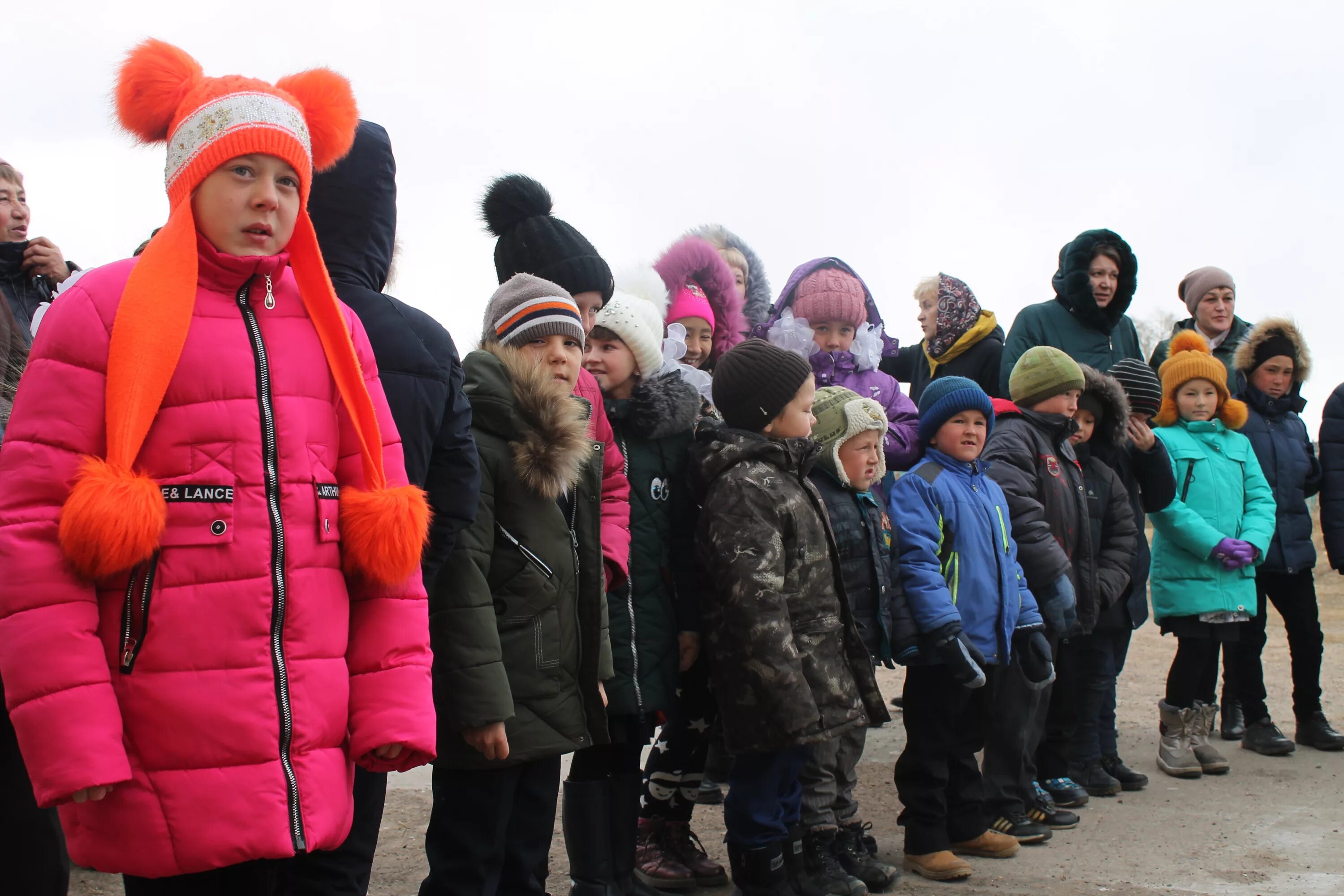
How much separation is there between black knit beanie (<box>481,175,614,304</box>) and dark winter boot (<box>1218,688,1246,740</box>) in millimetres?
5185

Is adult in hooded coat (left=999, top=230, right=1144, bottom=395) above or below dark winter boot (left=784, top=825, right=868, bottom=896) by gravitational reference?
above

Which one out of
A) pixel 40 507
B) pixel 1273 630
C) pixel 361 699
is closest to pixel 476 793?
pixel 361 699

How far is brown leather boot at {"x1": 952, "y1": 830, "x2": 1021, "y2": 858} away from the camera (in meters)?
5.02

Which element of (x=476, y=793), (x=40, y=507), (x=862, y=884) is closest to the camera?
(x=40, y=507)

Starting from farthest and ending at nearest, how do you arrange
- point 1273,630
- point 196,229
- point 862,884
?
1. point 1273,630
2. point 862,884
3. point 196,229

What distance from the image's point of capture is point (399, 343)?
3.03 meters

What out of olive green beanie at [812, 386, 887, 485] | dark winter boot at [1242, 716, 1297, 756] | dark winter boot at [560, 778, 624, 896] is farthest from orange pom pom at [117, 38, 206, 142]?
dark winter boot at [1242, 716, 1297, 756]

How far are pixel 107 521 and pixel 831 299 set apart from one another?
4.55m

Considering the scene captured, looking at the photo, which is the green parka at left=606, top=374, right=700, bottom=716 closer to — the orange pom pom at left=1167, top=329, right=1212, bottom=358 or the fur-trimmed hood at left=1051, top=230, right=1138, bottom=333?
the fur-trimmed hood at left=1051, top=230, right=1138, bottom=333

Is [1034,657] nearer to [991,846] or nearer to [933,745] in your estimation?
[933,745]

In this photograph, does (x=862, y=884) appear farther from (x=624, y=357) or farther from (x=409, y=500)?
(x=409, y=500)

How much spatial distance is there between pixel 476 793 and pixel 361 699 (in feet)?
3.03

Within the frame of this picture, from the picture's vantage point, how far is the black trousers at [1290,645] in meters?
7.21

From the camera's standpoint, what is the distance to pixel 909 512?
4895 mm
